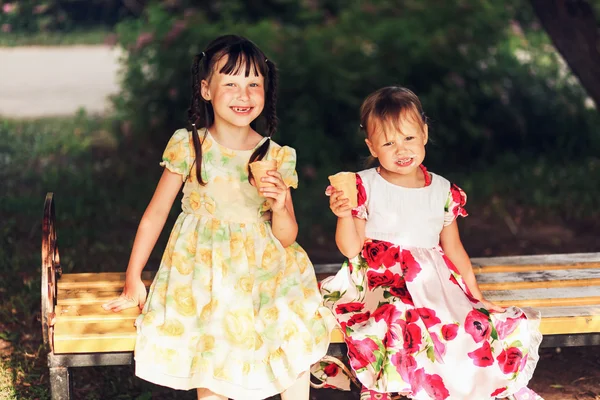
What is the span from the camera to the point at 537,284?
12.2 feet

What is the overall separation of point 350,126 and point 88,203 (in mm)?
2071

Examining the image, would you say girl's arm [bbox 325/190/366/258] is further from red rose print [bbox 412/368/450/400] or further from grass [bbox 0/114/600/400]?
grass [bbox 0/114/600/400]

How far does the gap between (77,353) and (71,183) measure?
146 inches

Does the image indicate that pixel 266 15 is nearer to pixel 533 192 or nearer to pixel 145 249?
pixel 533 192

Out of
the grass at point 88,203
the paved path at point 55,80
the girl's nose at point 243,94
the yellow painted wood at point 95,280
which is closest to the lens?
the girl's nose at point 243,94

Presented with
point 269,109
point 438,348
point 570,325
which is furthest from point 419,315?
point 269,109

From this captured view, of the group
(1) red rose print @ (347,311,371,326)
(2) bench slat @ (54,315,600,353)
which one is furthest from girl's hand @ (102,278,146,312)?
(1) red rose print @ (347,311,371,326)

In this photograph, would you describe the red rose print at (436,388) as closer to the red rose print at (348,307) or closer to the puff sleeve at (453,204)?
the red rose print at (348,307)

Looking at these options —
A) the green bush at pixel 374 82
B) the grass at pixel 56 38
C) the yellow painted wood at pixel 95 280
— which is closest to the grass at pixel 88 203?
the green bush at pixel 374 82

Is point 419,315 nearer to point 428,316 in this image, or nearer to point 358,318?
point 428,316

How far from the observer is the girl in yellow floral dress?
314cm

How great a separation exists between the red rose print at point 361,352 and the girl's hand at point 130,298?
0.76 metres

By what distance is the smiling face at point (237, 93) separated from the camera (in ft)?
11.0

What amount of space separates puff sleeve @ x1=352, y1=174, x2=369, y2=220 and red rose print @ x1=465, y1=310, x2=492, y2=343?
0.52 metres
